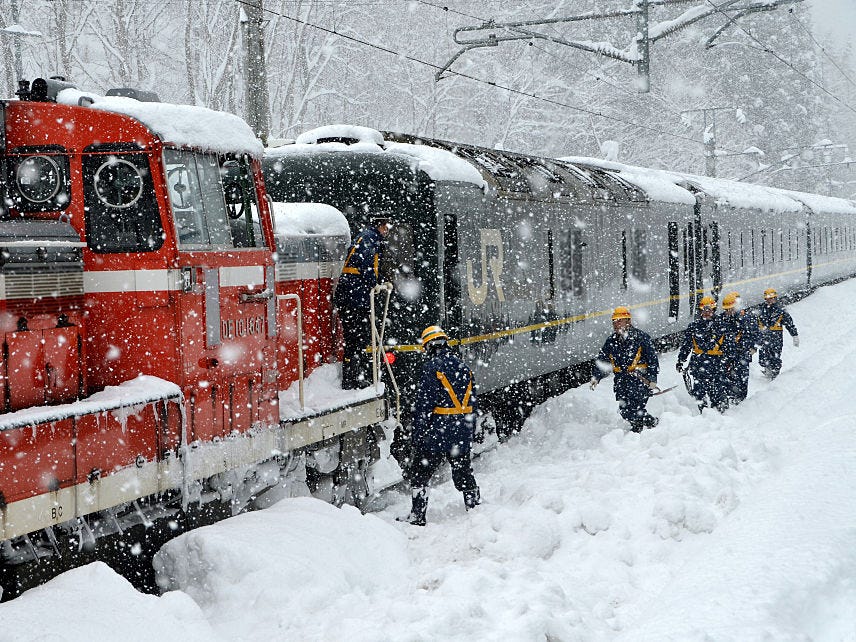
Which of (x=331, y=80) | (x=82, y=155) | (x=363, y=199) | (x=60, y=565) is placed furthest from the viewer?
(x=331, y=80)

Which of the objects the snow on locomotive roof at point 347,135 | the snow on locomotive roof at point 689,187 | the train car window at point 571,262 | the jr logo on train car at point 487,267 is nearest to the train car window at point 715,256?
the snow on locomotive roof at point 689,187

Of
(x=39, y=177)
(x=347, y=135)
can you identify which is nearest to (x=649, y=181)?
(x=347, y=135)

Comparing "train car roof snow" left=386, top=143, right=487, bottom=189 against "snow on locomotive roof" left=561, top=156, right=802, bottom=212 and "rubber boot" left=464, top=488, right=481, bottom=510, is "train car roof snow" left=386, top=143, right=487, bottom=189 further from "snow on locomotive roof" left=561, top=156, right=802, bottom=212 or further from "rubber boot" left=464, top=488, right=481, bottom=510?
"snow on locomotive roof" left=561, top=156, right=802, bottom=212

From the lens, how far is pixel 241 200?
6.32 metres

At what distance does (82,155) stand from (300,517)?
2826 mm

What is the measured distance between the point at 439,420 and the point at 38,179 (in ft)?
12.1

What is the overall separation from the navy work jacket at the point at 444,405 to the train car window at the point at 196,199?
7.37 feet

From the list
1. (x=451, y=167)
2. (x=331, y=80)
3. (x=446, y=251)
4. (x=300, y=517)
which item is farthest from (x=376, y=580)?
(x=331, y=80)

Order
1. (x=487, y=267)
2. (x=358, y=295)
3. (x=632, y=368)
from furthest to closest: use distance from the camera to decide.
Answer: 1. (x=632, y=368)
2. (x=487, y=267)
3. (x=358, y=295)

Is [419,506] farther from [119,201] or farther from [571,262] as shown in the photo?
[571,262]

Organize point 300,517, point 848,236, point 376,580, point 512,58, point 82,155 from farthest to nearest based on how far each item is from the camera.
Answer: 1. point 848,236
2. point 512,58
3. point 300,517
4. point 376,580
5. point 82,155

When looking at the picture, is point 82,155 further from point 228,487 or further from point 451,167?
point 451,167

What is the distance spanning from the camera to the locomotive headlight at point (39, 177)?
555 cm

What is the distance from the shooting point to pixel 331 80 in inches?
1218
